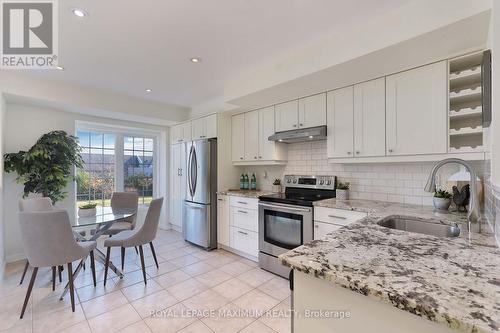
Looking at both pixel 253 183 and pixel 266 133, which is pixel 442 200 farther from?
pixel 253 183

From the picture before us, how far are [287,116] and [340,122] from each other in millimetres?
760

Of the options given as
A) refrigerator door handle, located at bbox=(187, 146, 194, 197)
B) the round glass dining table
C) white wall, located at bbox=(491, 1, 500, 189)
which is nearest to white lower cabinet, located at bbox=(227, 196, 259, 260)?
refrigerator door handle, located at bbox=(187, 146, 194, 197)

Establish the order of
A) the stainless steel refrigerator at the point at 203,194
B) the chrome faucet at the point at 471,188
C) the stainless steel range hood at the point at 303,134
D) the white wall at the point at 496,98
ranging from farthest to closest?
the stainless steel refrigerator at the point at 203,194
the stainless steel range hood at the point at 303,134
the chrome faucet at the point at 471,188
the white wall at the point at 496,98

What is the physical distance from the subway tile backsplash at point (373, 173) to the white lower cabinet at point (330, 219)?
0.63 m

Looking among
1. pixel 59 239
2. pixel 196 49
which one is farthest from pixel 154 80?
pixel 59 239

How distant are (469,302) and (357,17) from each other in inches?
80.4

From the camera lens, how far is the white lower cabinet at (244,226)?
319 cm

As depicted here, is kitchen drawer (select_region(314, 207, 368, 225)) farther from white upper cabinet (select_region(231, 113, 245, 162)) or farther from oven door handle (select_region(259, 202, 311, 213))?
white upper cabinet (select_region(231, 113, 245, 162))

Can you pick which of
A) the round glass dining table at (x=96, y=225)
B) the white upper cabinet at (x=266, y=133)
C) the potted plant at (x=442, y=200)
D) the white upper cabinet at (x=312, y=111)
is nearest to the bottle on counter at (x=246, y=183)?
the white upper cabinet at (x=266, y=133)

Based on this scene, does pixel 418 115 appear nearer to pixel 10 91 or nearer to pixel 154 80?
pixel 154 80

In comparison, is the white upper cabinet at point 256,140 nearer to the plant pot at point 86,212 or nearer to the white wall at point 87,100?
the white wall at point 87,100

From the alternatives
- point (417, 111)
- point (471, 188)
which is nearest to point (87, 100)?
point (417, 111)

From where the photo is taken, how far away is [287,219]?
2.77 m

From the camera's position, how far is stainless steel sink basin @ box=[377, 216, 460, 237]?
1.59 meters
